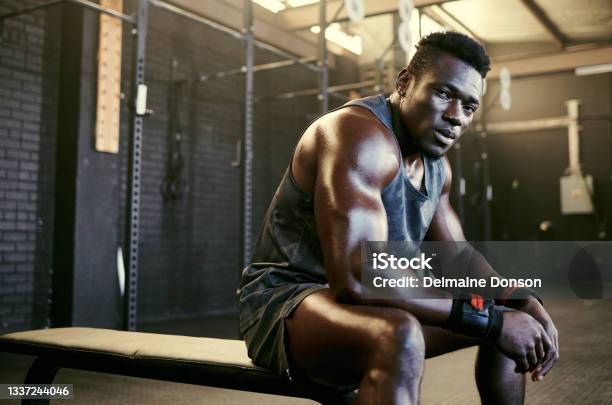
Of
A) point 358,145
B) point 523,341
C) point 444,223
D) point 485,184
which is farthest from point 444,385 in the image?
point 485,184

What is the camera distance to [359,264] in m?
1.21

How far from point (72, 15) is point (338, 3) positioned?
363 centimetres

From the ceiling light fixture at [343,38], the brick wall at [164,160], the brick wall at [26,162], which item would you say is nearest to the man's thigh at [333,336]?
the brick wall at [164,160]

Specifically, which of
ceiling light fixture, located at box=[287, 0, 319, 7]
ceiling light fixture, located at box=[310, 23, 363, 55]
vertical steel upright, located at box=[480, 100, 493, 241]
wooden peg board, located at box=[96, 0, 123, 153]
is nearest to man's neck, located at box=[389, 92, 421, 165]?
wooden peg board, located at box=[96, 0, 123, 153]

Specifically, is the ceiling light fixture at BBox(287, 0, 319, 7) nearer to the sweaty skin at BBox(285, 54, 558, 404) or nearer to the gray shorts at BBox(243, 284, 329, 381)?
the sweaty skin at BBox(285, 54, 558, 404)

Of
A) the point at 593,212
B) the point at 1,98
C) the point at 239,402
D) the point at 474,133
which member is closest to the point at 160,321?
the point at 1,98

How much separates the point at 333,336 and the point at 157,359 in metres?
0.62

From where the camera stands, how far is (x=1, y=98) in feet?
Result: 14.3

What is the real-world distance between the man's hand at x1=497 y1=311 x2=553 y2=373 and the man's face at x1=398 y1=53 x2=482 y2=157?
46 centimetres

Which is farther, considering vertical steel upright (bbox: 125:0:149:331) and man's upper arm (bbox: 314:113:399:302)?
vertical steel upright (bbox: 125:0:149:331)

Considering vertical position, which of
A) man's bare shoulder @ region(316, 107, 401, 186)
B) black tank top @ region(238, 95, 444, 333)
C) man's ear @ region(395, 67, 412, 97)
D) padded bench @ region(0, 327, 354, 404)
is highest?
man's ear @ region(395, 67, 412, 97)

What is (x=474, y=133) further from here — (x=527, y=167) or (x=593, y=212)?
(x=593, y=212)

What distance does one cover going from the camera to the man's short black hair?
1469mm

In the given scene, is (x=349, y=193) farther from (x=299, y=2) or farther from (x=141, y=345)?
(x=299, y=2)
